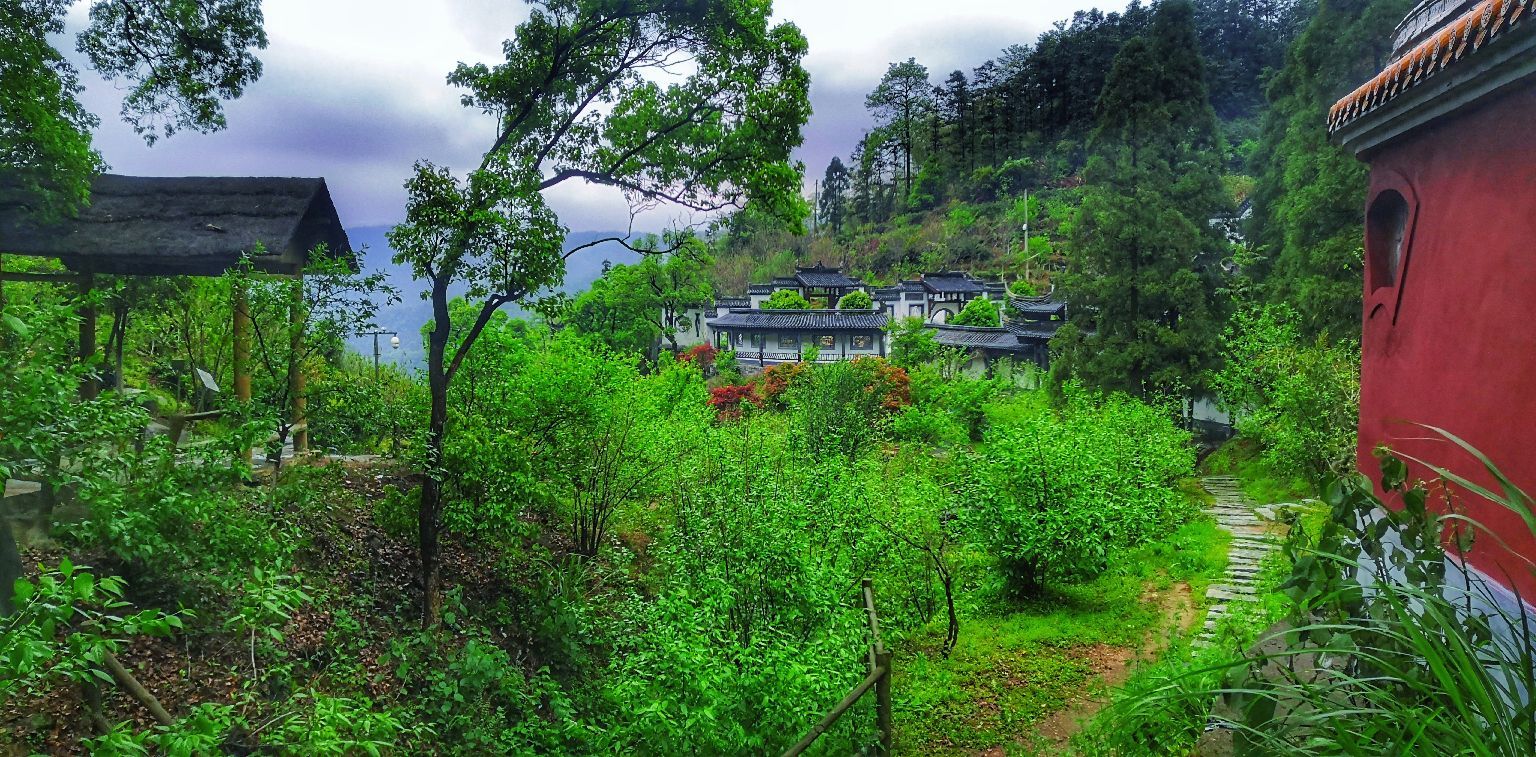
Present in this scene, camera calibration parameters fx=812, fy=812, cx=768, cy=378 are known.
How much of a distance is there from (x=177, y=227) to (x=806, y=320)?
91.1ft

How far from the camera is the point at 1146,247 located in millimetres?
16250

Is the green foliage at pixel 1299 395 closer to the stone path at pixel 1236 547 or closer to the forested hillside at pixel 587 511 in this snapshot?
the forested hillside at pixel 587 511

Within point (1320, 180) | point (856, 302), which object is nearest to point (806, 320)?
point (856, 302)

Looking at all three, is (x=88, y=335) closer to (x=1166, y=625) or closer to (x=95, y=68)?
(x=95, y=68)

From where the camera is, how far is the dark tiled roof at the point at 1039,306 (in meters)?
30.6

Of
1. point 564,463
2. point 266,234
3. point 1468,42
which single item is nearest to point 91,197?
point 266,234

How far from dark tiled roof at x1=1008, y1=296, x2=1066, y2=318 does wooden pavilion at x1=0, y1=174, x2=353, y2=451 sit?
87.6ft

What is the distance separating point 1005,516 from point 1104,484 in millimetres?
1248

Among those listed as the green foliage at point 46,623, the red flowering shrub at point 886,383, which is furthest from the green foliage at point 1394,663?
the red flowering shrub at point 886,383

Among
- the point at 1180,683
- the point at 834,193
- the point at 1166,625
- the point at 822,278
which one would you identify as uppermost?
the point at 834,193

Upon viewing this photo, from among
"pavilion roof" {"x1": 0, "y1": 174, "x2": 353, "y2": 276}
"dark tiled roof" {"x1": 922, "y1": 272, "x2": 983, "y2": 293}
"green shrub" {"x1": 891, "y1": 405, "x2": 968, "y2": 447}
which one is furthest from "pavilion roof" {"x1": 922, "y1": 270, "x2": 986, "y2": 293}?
"pavilion roof" {"x1": 0, "y1": 174, "x2": 353, "y2": 276}

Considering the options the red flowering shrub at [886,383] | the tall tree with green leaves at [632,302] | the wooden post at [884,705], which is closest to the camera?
the wooden post at [884,705]

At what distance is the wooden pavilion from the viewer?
740 cm

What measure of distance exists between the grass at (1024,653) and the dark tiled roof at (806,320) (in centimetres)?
2420
